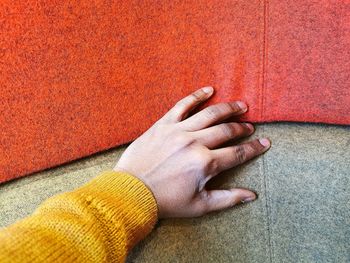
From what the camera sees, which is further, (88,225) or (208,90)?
(208,90)

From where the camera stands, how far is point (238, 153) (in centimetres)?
79

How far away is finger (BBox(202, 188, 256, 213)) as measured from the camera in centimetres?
78

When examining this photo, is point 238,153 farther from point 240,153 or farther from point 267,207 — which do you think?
point 267,207

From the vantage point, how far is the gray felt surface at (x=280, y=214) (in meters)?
0.76

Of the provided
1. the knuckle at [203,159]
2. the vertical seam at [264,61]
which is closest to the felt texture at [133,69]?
the vertical seam at [264,61]

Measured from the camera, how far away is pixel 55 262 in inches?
21.9

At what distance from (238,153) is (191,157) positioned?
3.6 inches

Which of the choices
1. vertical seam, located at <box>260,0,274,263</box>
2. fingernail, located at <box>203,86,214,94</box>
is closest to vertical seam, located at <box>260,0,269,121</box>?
vertical seam, located at <box>260,0,274,263</box>

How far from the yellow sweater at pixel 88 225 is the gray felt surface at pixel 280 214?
3.7 inches

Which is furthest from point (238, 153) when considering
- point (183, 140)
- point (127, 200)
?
point (127, 200)

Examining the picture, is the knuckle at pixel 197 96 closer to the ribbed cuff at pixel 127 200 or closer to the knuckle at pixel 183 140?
the knuckle at pixel 183 140

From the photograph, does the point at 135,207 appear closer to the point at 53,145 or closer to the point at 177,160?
the point at 177,160

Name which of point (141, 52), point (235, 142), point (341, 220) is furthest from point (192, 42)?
point (341, 220)

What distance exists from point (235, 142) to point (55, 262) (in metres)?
0.42
